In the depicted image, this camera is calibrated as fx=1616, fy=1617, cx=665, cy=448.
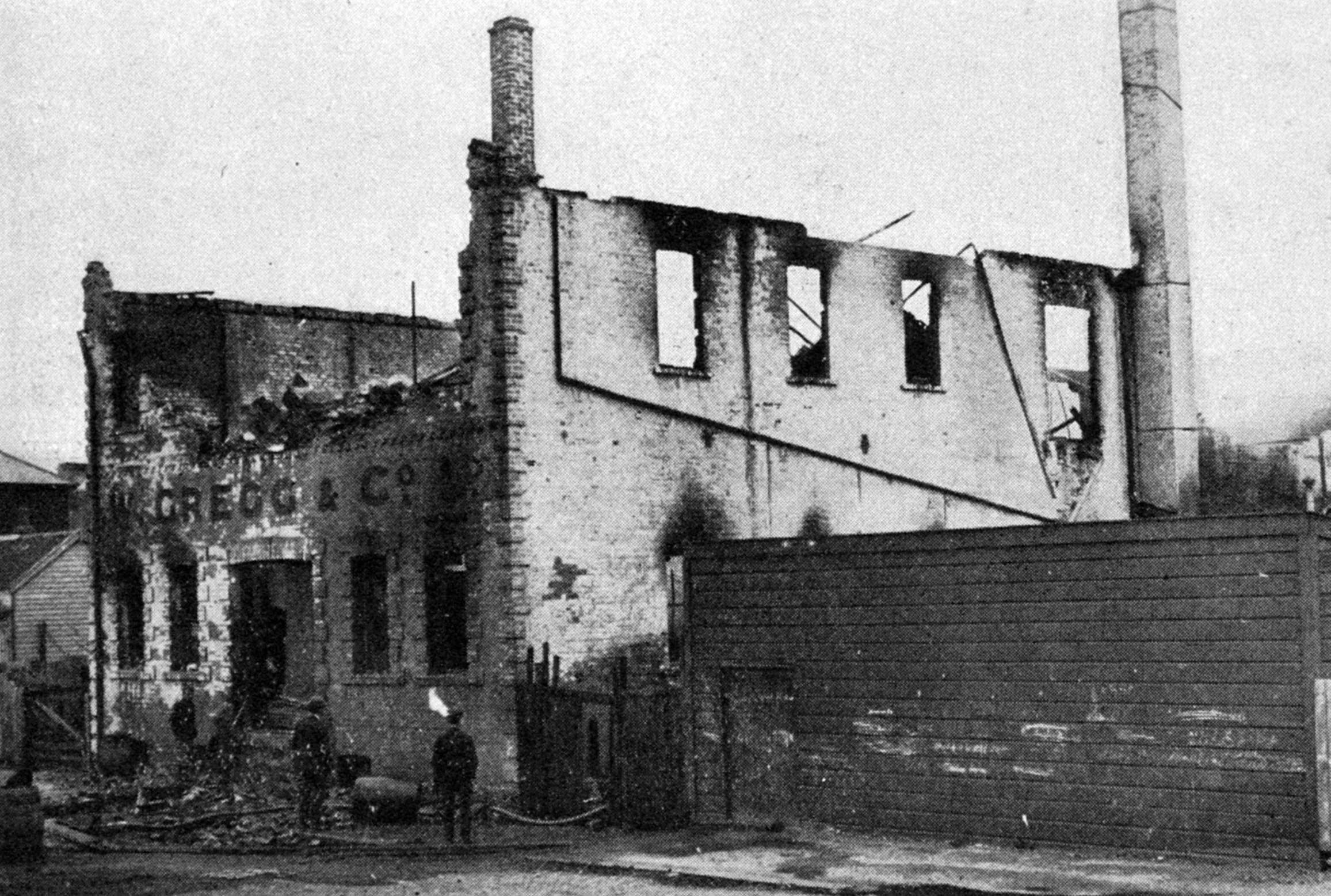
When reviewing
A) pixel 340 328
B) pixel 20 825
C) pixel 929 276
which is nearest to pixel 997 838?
pixel 20 825

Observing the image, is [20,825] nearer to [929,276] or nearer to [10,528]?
[929,276]

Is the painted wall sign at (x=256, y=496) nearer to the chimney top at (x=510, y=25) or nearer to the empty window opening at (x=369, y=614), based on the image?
the empty window opening at (x=369, y=614)

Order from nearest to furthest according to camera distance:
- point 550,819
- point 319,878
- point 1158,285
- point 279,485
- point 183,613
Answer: point 319,878, point 550,819, point 279,485, point 183,613, point 1158,285

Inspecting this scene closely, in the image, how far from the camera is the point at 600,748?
18.9 m

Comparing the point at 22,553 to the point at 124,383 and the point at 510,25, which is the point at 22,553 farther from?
the point at 510,25

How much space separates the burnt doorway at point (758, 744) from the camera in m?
17.9

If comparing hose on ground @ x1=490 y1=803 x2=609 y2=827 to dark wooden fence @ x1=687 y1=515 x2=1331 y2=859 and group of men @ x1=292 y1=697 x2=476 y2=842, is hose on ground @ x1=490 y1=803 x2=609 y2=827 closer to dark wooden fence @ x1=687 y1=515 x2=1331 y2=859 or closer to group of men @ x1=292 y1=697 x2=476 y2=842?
group of men @ x1=292 y1=697 x2=476 y2=842

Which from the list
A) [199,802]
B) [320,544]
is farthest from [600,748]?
[320,544]

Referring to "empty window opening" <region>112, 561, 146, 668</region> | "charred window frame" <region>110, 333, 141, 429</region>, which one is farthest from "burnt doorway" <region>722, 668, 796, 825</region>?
"charred window frame" <region>110, 333, 141, 429</region>

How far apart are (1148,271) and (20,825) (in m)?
19.8

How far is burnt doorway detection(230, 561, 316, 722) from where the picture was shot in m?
25.3

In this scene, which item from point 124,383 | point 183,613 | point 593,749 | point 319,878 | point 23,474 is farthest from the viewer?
point 23,474

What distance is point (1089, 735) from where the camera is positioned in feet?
50.8

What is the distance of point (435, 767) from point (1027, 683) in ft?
20.5
